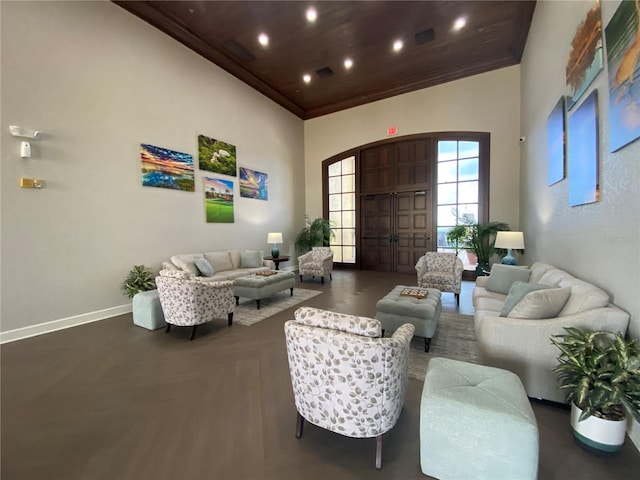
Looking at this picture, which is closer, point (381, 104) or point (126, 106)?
point (126, 106)

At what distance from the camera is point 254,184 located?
6766 mm

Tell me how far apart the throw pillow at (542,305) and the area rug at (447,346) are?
78 cm

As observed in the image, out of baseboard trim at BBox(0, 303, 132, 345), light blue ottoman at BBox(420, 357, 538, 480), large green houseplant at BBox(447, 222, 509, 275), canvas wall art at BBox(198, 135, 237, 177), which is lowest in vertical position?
baseboard trim at BBox(0, 303, 132, 345)

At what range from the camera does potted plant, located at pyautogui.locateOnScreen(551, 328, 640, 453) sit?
1.38 meters

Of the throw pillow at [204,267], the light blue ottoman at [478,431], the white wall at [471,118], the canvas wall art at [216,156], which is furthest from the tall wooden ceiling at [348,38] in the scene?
the light blue ottoman at [478,431]

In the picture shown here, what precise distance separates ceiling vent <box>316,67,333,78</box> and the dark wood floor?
19.6 ft

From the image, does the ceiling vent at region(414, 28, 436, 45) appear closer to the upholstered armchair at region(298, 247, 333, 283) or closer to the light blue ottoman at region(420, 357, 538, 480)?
the upholstered armchair at region(298, 247, 333, 283)

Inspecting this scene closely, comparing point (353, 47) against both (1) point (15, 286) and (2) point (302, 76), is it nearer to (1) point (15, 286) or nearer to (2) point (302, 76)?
(2) point (302, 76)

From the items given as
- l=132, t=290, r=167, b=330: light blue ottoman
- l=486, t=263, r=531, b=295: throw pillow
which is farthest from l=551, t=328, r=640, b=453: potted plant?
l=132, t=290, r=167, b=330: light blue ottoman

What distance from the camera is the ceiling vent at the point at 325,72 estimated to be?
239 inches

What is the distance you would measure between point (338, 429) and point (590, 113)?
327 centimetres

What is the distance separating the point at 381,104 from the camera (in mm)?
7422

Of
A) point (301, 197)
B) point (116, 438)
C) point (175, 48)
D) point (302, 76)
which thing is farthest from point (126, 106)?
point (301, 197)

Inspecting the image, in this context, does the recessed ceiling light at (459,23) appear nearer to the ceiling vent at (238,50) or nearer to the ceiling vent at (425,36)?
the ceiling vent at (425,36)
